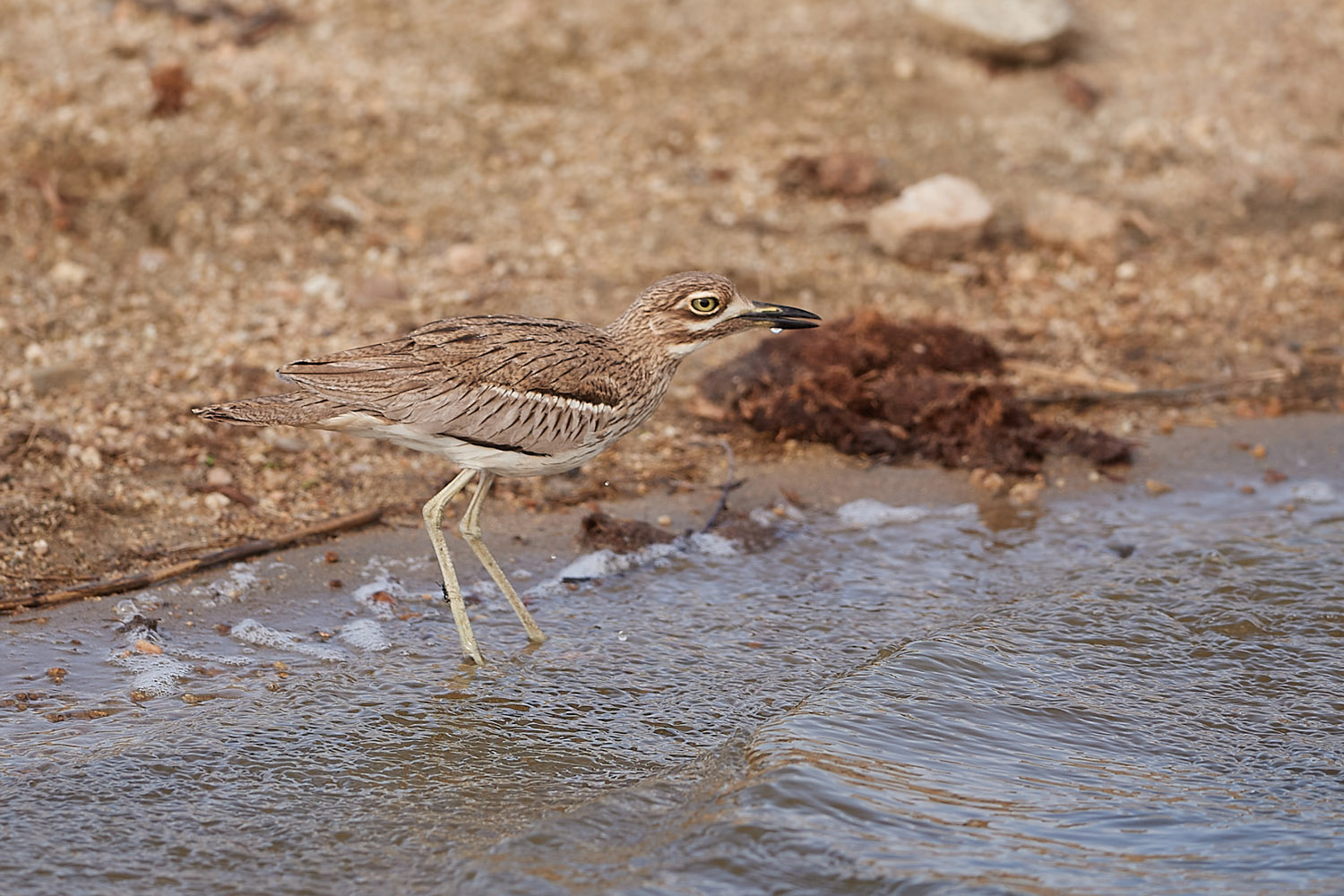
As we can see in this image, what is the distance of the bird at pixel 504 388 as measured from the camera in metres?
5.12

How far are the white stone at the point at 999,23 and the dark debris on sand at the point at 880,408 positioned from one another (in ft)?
12.3

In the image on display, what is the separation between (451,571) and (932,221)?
482 cm

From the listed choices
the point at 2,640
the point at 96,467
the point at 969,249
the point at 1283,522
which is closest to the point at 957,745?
the point at 1283,522

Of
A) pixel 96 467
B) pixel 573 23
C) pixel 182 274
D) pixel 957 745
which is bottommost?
pixel 957 745

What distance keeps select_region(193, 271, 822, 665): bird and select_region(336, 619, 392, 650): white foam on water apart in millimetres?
304

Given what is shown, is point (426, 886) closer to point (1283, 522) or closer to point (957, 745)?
point (957, 745)

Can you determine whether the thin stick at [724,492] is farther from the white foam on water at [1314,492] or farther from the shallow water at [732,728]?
the white foam on water at [1314,492]

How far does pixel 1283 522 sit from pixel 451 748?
170 inches

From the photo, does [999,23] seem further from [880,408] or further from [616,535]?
[616,535]

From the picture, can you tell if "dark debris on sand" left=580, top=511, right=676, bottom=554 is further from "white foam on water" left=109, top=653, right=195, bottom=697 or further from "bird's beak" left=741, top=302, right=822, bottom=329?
"white foam on water" left=109, top=653, right=195, bottom=697

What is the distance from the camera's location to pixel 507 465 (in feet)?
17.5

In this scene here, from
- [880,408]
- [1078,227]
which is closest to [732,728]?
[880,408]

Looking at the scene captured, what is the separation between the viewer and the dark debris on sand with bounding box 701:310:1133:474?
7242mm

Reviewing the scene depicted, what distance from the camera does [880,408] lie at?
7.50 meters
